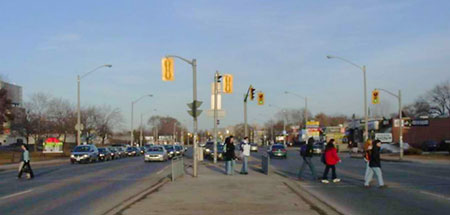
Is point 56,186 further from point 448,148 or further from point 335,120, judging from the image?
point 335,120

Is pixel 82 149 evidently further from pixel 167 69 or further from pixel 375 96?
pixel 375 96

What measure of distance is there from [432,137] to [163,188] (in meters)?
61.5

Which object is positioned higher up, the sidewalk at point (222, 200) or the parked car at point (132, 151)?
the sidewalk at point (222, 200)

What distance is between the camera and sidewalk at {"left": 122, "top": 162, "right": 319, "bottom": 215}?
12.1 metres

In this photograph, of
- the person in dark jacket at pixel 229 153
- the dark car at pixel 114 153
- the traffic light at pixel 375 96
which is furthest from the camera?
the dark car at pixel 114 153

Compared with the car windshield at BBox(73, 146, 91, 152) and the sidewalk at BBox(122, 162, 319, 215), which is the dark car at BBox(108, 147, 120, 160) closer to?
the car windshield at BBox(73, 146, 91, 152)

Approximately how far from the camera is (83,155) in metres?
43.6

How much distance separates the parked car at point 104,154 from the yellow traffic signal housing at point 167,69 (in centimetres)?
2629

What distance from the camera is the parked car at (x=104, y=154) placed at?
49991 millimetres

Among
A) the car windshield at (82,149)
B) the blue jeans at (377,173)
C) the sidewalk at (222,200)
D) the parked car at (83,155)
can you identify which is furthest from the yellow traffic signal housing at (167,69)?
the car windshield at (82,149)

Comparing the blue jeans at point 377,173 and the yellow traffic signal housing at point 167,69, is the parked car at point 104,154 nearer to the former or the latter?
the yellow traffic signal housing at point 167,69

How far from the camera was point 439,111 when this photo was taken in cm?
10694

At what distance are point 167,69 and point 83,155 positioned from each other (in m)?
21.1

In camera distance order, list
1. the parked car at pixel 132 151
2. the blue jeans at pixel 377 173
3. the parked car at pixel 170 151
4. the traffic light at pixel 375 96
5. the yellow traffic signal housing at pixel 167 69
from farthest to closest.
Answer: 1. the parked car at pixel 132 151
2. the parked car at pixel 170 151
3. the traffic light at pixel 375 96
4. the yellow traffic signal housing at pixel 167 69
5. the blue jeans at pixel 377 173
